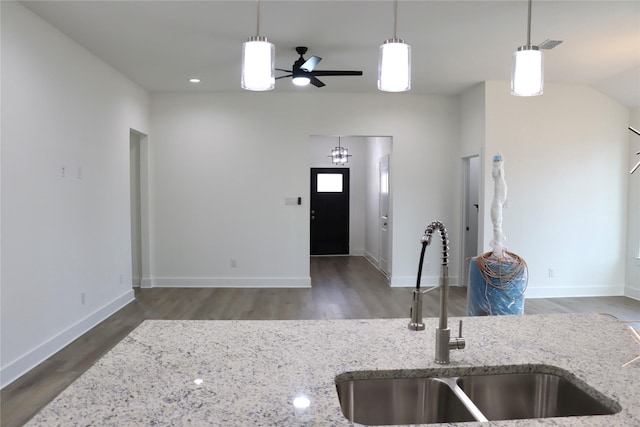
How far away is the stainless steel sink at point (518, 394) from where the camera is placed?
4.33 feet

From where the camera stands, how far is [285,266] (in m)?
6.25

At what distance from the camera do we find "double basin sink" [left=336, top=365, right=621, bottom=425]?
128 centimetres

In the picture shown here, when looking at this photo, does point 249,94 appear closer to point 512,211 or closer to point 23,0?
point 23,0

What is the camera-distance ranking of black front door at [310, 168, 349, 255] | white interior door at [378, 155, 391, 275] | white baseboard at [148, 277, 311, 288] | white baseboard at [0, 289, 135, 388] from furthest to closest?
black front door at [310, 168, 349, 255]
white interior door at [378, 155, 391, 275]
white baseboard at [148, 277, 311, 288]
white baseboard at [0, 289, 135, 388]

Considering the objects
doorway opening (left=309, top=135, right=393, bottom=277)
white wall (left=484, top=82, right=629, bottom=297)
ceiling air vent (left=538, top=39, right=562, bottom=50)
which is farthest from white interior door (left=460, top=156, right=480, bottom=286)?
ceiling air vent (left=538, top=39, right=562, bottom=50)

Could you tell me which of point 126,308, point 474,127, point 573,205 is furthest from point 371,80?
point 126,308

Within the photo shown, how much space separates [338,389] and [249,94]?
5.44m

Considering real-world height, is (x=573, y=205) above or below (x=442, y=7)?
below

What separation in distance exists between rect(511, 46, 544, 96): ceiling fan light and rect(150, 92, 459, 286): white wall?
182 inches

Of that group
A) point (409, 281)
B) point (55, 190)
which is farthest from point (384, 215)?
point (55, 190)

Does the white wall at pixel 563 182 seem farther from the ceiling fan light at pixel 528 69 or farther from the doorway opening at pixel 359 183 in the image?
the ceiling fan light at pixel 528 69

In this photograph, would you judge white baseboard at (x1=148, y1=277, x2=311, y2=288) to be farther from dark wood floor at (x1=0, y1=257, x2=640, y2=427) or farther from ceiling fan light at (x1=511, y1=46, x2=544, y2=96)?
ceiling fan light at (x1=511, y1=46, x2=544, y2=96)

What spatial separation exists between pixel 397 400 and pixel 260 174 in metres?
5.11

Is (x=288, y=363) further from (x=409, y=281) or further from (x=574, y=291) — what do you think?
(x=574, y=291)
